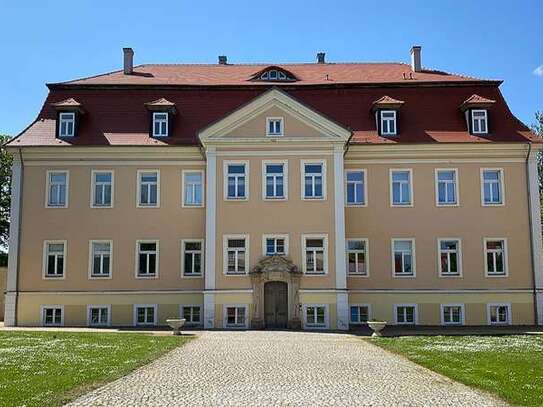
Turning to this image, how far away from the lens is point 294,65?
122ft

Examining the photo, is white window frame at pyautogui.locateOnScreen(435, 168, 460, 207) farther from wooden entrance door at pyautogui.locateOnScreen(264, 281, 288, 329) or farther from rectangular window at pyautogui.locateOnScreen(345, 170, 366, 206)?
wooden entrance door at pyautogui.locateOnScreen(264, 281, 288, 329)

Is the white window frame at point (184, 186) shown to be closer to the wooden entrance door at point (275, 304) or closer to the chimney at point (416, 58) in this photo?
the wooden entrance door at point (275, 304)

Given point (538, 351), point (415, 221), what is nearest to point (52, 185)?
point (415, 221)

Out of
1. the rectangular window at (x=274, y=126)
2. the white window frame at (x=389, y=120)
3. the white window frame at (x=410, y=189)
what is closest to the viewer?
the rectangular window at (x=274, y=126)

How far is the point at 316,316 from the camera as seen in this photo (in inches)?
1128

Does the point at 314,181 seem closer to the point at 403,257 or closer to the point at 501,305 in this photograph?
the point at 403,257

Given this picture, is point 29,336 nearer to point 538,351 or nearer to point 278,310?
point 278,310

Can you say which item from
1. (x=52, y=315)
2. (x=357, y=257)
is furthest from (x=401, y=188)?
(x=52, y=315)

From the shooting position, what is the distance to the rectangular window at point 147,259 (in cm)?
3083

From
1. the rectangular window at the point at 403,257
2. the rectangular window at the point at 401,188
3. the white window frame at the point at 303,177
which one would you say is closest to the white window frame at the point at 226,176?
the white window frame at the point at 303,177

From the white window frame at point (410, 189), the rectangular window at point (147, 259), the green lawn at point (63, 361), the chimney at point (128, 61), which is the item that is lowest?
the green lawn at point (63, 361)

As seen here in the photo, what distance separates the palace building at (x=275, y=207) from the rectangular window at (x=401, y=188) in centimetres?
7

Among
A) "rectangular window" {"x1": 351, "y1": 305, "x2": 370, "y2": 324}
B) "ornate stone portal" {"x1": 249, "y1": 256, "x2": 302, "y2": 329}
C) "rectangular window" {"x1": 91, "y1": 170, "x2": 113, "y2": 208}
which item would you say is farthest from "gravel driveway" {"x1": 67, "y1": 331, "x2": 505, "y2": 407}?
"rectangular window" {"x1": 91, "y1": 170, "x2": 113, "y2": 208}

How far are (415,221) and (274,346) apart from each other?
1288 centimetres
